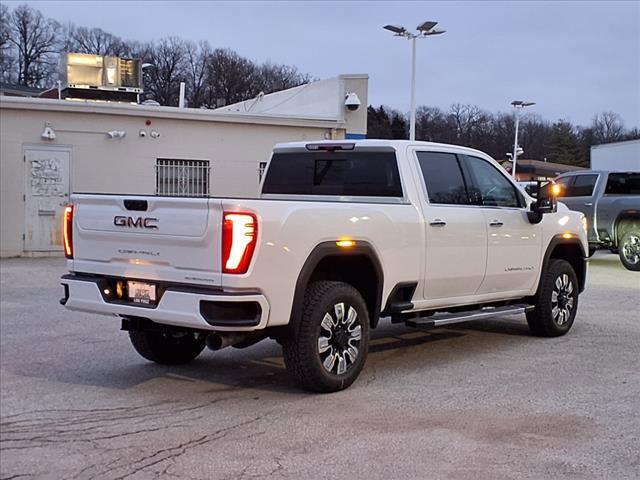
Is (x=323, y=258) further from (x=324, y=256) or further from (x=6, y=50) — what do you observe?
(x=6, y=50)

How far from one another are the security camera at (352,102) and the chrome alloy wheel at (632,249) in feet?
23.6

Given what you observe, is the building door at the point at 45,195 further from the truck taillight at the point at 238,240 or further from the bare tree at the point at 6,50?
the bare tree at the point at 6,50

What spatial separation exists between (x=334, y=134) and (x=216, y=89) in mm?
54338

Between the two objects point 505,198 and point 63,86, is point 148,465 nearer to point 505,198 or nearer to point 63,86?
point 505,198

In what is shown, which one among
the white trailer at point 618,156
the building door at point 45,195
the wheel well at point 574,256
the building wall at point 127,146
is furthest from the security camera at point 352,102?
the white trailer at point 618,156

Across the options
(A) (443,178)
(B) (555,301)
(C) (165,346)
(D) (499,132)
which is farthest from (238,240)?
(D) (499,132)

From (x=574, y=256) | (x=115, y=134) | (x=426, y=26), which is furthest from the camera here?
Answer: (x=426, y=26)

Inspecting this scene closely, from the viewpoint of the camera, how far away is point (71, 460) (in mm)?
4648

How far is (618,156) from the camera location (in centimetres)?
3009

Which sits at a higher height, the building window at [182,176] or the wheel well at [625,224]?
the building window at [182,176]

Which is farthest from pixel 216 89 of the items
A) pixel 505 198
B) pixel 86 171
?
pixel 505 198

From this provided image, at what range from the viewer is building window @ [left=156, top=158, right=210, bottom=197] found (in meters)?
18.0

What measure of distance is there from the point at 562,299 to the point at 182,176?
11.5 m

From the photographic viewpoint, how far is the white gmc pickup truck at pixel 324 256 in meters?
5.37
